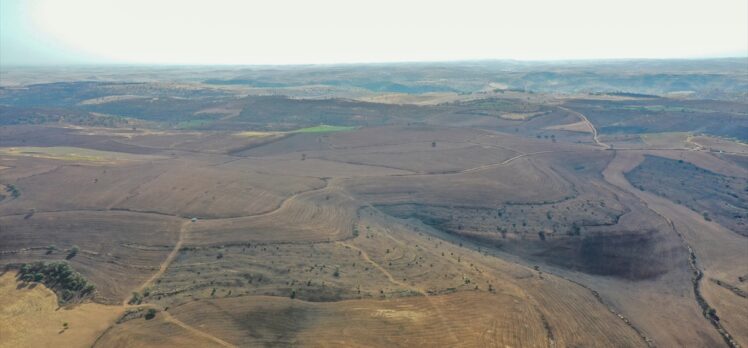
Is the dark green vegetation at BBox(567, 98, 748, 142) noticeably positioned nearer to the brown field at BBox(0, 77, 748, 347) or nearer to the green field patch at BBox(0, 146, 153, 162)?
the brown field at BBox(0, 77, 748, 347)

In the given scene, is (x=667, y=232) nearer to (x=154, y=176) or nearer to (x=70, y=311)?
(x=70, y=311)

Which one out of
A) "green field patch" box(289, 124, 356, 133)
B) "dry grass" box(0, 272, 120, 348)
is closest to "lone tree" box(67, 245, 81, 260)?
"dry grass" box(0, 272, 120, 348)

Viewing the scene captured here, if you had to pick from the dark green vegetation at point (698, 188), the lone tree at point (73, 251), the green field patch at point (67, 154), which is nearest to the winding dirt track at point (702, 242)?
the dark green vegetation at point (698, 188)

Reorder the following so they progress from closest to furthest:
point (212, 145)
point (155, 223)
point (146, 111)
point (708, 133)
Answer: point (155, 223) → point (212, 145) → point (708, 133) → point (146, 111)

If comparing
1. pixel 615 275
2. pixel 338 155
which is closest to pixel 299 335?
pixel 615 275

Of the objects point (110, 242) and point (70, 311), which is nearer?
point (70, 311)

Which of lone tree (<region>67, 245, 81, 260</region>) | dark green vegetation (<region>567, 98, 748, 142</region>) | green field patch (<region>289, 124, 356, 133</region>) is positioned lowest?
lone tree (<region>67, 245, 81, 260</region>)

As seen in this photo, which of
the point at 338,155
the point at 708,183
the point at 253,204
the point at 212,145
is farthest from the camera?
the point at 212,145

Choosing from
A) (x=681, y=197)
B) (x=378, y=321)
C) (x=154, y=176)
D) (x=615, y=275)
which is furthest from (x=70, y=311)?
(x=681, y=197)
